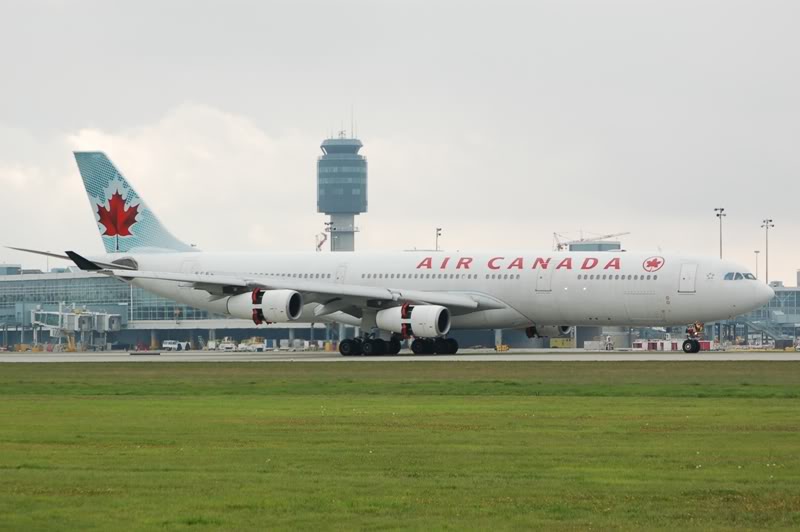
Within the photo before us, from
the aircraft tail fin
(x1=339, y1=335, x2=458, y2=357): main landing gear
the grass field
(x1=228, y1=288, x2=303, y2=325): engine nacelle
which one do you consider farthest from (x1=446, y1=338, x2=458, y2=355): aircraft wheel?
the grass field

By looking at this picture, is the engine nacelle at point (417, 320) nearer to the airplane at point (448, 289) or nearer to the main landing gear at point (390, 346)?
the airplane at point (448, 289)

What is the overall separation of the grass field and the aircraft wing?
26.9 metres

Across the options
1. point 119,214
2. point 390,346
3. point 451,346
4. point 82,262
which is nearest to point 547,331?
point 451,346

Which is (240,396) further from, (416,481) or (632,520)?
(632,520)

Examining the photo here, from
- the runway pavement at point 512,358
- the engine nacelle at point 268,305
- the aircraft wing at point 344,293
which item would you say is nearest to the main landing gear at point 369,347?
the runway pavement at point 512,358

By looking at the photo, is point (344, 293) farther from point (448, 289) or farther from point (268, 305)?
point (448, 289)

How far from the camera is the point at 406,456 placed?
22.4 meters

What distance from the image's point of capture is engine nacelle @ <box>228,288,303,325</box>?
67188 millimetres

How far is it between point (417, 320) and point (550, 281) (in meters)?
6.56

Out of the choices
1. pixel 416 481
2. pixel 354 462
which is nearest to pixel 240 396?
pixel 354 462

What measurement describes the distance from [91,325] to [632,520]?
126113 mm

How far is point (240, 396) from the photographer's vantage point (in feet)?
125

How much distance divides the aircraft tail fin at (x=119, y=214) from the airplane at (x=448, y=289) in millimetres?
1789

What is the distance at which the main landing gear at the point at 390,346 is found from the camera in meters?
69.9
